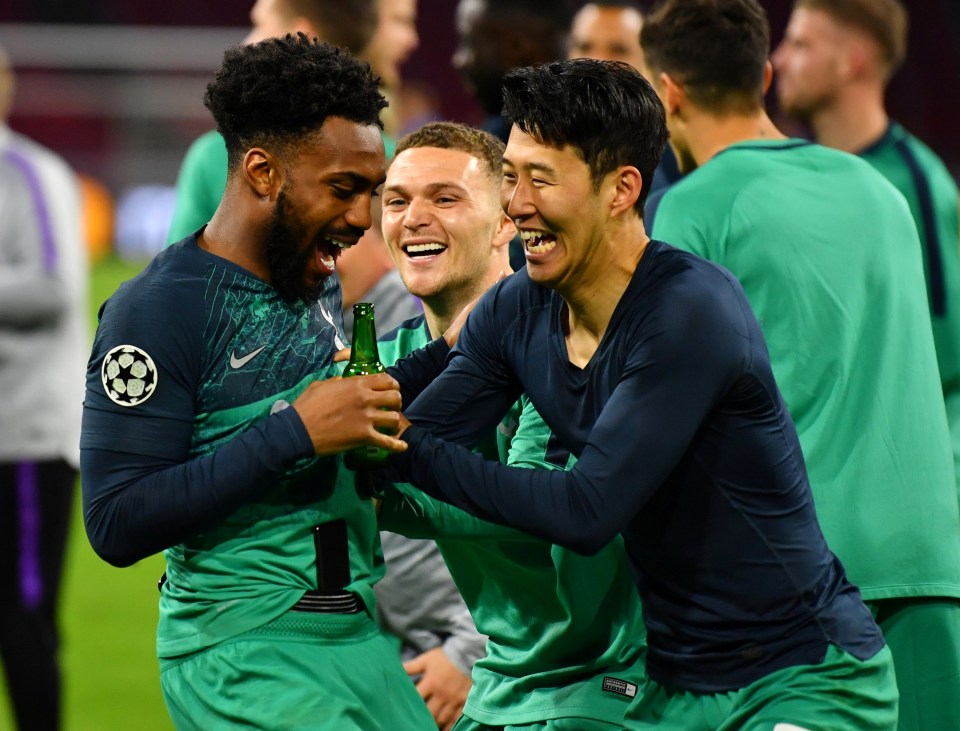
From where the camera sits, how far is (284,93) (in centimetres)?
269

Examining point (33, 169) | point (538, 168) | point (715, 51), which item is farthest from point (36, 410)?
point (538, 168)

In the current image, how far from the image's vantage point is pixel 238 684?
8.62ft

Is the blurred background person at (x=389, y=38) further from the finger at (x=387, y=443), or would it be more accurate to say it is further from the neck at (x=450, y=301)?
the finger at (x=387, y=443)

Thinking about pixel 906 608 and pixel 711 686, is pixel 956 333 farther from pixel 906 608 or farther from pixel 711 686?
pixel 711 686

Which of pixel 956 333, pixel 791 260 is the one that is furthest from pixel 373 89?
pixel 956 333

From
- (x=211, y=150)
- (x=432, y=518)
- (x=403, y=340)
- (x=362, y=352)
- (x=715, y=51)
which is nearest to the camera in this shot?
(x=362, y=352)

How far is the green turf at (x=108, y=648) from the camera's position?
20.9ft

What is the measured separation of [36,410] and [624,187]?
343cm

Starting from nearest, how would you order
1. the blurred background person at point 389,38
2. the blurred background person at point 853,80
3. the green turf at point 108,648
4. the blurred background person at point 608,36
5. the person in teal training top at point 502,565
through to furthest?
the person in teal training top at point 502,565 < the blurred background person at point 853,80 < the blurred background person at point 389,38 < the blurred background person at point 608,36 < the green turf at point 108,648

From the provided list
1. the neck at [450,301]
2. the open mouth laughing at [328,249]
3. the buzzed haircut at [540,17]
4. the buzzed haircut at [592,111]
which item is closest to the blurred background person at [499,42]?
the buzzed haircut at [540,17]

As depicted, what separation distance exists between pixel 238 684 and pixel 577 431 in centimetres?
79

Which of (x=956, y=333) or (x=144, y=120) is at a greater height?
(x=144, y=120)

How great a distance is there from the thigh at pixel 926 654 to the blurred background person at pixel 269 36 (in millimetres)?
2327

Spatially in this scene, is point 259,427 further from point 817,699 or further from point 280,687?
point 817,699
